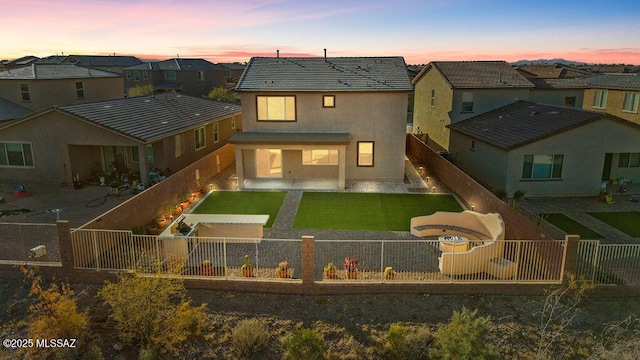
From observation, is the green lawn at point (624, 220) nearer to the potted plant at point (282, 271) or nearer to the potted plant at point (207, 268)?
the potted plant at point (282, 271)

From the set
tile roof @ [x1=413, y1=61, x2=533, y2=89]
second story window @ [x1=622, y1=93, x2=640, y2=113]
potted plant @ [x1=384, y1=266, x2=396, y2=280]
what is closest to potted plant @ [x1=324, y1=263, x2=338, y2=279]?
potted plant @ [x1=384, y1=266, x2=396, y2=280]

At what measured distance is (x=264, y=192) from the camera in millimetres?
23766

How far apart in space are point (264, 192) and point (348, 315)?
42.8 feet

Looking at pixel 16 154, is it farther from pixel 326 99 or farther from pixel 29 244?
pixel 326 99

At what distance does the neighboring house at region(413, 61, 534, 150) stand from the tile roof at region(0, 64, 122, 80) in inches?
1132

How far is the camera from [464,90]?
1250 inches

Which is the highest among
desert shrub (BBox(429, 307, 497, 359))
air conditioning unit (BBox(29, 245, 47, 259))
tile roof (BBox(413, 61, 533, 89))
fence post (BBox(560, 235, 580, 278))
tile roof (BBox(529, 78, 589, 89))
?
tile roof (BBox(413, 61, 533, 89))

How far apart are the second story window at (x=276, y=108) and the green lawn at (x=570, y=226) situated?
15.2 metres

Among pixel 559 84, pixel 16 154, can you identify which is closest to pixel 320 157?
pixel 16 154

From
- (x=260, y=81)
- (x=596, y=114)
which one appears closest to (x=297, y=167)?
(x=260, y=81)

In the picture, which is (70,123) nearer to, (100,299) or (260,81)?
(260,81)

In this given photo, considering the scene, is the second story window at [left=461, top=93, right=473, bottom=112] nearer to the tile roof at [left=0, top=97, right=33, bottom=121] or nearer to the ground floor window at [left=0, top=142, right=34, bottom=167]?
the ground floor window at [left=0, top=142, right=34, bottom=167]

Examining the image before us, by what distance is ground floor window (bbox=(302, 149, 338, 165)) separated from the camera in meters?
25.6

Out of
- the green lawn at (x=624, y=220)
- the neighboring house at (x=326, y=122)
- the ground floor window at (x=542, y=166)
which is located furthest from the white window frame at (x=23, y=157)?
the green lawn at (x=624, y=220)
